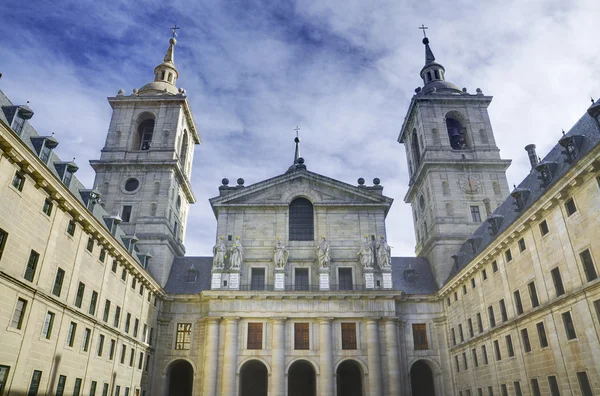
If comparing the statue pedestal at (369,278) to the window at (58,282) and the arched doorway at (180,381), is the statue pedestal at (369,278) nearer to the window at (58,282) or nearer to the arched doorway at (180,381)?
the arched doorway at (180,381)

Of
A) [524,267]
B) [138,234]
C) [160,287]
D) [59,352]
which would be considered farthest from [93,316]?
[524,267]

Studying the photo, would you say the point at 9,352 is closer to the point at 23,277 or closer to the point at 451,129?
the point at 23,277

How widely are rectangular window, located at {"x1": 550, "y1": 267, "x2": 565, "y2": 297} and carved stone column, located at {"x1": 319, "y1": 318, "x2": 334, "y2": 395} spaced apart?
1872 centimetres

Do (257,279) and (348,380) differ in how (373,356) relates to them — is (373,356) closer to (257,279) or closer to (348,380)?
(348,380)

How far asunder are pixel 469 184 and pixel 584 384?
27.7 m

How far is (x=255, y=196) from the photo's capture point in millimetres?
45156

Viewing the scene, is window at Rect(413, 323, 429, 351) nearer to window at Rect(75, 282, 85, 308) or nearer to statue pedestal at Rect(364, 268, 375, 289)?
statue pedestal at Rect(364, 268, 375, 289)

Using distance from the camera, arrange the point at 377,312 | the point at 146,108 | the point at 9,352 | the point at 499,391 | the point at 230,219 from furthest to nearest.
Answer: the point at 146,108
the point at 230,219
the point at 377,312
the point at 499,391
the point at 9,352

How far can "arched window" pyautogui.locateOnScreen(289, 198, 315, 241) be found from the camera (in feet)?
144

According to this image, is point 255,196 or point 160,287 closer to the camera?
point 160,287

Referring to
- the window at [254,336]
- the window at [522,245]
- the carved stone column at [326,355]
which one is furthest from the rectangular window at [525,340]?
the window at [254,336]

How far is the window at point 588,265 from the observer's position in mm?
21877

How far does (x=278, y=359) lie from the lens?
3747 cm

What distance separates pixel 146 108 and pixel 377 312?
34.1 m
